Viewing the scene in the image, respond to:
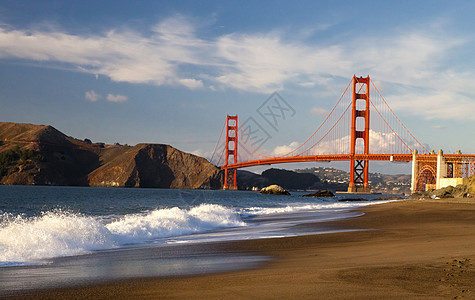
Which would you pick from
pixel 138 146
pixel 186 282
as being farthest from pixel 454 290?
pixel 138 146

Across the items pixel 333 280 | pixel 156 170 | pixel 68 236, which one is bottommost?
pixel 68 236

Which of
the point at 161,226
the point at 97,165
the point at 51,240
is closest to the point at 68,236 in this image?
the point at 51,240

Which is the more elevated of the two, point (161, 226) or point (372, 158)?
point (372, 158)

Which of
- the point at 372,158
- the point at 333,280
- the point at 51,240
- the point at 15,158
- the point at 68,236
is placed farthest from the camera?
the point at 15,158

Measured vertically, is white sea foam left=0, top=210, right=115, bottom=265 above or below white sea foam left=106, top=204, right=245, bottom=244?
above

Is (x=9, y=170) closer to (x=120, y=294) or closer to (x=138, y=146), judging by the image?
(x=138, y=146)

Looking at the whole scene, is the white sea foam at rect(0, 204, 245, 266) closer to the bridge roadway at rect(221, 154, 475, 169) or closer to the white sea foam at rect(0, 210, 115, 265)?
the white sea foam at rect(0, 210, 115, 265)

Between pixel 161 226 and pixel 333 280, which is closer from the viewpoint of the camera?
pixel 333 280

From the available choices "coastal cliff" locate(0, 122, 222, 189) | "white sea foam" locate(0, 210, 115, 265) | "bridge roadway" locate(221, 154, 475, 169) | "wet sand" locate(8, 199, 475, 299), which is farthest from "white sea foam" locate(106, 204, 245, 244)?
"coastal cliff" locate(0, 122, 222, 189)

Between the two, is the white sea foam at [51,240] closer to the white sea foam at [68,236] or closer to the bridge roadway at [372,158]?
the white sea foam at [68,236]

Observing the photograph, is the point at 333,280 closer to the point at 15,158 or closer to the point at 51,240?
the point at 51,240
